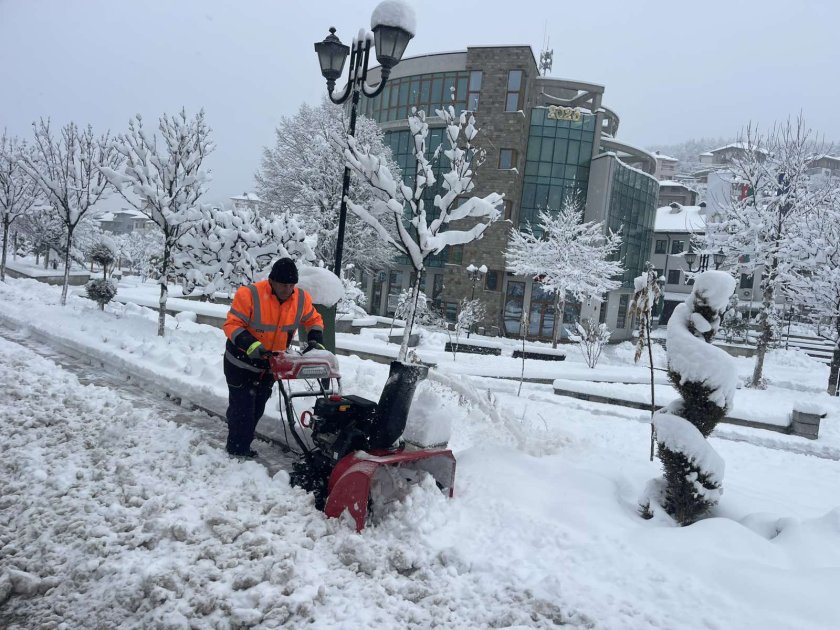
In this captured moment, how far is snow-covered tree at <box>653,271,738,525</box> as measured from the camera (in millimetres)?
4027

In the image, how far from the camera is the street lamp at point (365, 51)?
671cm

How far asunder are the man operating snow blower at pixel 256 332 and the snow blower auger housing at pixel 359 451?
53 cm

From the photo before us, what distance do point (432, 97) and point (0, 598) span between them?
3197 cm

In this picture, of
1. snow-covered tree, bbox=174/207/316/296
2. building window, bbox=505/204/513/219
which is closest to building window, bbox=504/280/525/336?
building window, bbox=505/204/513/219

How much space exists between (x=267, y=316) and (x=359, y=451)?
151cm

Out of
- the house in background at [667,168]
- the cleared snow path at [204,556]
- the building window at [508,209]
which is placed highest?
the house in background at [667,168]

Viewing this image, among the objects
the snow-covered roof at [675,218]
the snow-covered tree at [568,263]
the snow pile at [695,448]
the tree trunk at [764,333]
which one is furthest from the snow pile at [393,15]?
the snow-covered roof at [675,218]

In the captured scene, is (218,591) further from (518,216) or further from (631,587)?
(518,216)

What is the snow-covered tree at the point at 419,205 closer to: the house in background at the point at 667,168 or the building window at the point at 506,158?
the building window at the point at 506,158

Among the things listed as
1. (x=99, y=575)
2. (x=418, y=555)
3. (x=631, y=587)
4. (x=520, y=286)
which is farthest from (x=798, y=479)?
(x=520, y=286)

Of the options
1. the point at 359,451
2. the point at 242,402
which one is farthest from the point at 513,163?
the point at 359,451

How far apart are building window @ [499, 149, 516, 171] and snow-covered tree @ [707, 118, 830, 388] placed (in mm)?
13678

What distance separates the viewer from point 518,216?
103 ft

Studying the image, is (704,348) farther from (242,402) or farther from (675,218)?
(675,218)
